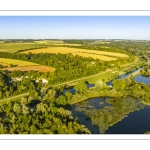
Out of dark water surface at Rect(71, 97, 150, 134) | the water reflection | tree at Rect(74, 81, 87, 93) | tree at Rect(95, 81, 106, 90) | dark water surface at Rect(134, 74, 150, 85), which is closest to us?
dark water surface at Rect(71, 97, 150, 134)

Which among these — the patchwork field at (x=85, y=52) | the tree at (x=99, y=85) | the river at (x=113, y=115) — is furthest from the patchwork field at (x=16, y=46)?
the tree at (x=99, y=85)

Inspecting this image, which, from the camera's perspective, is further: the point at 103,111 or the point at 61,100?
the point at 103,111

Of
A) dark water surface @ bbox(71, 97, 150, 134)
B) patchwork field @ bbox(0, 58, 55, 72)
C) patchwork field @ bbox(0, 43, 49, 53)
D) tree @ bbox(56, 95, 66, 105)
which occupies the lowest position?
dark water surface @ bbox(71, 97, 150, 134)

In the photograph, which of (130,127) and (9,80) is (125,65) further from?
(9,80)

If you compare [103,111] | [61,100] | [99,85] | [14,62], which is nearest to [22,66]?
[14,62]

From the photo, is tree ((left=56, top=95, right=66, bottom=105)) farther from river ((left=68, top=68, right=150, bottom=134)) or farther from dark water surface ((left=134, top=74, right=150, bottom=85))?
dark water surface ((left=134, top=74, right=150, bottom=85))

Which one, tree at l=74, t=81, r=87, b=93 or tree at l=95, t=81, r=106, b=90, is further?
tree at l=95, t=81, r=106, b=90

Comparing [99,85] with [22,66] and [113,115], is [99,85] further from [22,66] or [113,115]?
[22,66]

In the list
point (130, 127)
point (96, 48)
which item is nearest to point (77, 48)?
point (96, 48)

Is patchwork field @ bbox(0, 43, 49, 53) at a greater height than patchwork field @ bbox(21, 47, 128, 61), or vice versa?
patchwork field @ bbox(0, 43, 49, 53)

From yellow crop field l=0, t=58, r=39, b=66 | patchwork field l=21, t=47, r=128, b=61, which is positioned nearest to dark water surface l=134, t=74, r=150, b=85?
patchwork field l=21, t=47, r=128, b=61

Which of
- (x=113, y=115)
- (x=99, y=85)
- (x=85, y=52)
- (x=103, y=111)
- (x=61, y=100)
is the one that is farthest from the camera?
(x=99, y=85)
